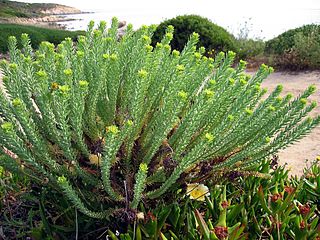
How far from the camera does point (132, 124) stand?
201 cm

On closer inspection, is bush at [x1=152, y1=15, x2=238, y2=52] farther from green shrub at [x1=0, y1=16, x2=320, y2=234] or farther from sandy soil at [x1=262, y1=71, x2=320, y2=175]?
green shrub at [x1=0, y1=16, x2=320, y2=234]

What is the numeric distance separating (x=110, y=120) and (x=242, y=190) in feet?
2.89

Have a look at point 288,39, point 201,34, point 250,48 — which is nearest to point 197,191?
point 201,34

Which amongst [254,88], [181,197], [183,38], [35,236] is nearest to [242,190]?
[181,197]

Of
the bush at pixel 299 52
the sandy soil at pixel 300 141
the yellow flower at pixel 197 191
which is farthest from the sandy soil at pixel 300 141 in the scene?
the yellow flower at pixel 197 191

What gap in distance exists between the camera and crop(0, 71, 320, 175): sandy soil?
4500 mm

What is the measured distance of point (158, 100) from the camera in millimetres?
2332

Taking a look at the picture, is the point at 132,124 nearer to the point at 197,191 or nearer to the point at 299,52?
the point at 197,191

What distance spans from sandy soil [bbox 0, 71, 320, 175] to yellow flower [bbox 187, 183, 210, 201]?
984mm

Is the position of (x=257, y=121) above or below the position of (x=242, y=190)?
above

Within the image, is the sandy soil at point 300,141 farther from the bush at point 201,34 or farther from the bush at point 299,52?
the bush at point 201,34

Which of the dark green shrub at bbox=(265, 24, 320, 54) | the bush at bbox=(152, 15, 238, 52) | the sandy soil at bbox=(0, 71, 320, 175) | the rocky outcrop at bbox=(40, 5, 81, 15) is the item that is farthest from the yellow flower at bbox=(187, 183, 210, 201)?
the rocky outcrop at bbox=(40, 5, 81, 15)

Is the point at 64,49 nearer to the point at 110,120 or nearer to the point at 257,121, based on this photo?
the point at 110,120

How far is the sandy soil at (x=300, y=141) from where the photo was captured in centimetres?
450
